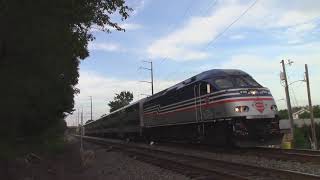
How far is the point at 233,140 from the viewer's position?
1962cm

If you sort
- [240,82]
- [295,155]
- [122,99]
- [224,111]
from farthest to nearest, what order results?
[122,99] → [240,82] → [224,111] → [295,155]

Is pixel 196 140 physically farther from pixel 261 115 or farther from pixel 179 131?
pixel 261 115

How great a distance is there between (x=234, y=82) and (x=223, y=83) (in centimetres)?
50

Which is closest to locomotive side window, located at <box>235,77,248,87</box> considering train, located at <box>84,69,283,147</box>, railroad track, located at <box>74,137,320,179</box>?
train, located at <box>84,69,283,147</box>

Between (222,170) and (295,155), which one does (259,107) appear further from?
(222,170)

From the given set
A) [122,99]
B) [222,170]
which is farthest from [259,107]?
[122,99]

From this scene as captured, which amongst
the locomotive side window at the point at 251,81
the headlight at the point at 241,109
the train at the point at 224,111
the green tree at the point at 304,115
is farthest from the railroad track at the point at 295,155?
the green tree at the point at 304,115

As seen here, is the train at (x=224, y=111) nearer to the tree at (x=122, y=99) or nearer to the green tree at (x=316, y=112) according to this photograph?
the green tree at (x=316, y=112)

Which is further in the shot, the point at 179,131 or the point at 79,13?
Answer: the point at 179,131

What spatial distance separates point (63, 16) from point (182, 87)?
13.3 meters

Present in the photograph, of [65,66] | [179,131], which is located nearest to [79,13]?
[65,66]

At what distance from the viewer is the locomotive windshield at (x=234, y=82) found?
20734mm

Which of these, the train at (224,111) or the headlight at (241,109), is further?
the headlight at (241,109)

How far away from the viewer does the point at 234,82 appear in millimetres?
21031
